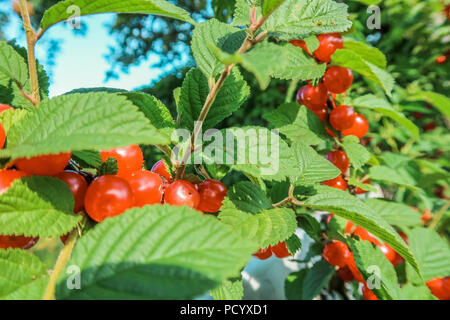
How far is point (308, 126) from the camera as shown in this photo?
733 millimetres

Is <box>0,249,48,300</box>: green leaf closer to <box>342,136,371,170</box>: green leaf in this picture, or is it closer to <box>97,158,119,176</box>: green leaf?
<box>97,158,119,176</box>: green leaf

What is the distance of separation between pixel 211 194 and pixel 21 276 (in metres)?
0.25

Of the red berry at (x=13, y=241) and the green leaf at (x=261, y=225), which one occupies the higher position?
the red berry at (x=13, y=241)

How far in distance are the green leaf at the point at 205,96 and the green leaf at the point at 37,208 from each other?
0.21 meters

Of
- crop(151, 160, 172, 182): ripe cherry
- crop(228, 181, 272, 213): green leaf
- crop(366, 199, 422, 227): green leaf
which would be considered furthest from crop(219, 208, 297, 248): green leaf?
crop(366, 199, 422, 227): green leaf

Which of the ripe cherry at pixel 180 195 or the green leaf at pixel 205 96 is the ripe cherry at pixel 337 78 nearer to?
the green leaf at pixel 205 96

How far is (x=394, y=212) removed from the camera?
92 centimetres

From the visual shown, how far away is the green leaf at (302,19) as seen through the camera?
40 cm

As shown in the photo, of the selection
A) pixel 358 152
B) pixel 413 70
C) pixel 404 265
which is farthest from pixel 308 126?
pixel 413 70

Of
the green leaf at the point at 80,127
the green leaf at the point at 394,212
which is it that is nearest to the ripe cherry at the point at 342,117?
the green leaf at the point at 394,212

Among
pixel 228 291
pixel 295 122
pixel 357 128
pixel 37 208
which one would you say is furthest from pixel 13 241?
pixel 357 128

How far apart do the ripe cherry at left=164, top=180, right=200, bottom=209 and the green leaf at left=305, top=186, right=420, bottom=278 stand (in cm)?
19

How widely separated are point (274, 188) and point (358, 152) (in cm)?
27

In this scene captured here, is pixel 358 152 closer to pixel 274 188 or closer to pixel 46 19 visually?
pixel 274 188
